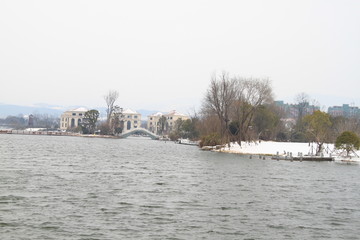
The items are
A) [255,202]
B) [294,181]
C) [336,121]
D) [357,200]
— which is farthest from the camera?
[336,121]

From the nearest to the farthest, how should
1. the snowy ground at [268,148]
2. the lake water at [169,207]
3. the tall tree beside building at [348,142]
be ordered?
the lake water at [169,207], the tall tree beside building at [348,142], the snowy ground at [268,148]

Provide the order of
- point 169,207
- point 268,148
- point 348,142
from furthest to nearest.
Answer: point 268,148 → point 348,142 → point 169,207

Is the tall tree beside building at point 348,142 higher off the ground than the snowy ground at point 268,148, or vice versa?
the tall tree beside building at point 348,142

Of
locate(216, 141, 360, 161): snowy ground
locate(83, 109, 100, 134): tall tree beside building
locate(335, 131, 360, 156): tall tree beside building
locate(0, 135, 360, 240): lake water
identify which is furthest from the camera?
locate(83, 109, 100, 134): tall tree beside building

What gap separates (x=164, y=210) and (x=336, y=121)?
307ft

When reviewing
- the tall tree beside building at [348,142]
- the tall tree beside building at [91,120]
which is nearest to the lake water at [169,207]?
the tall tree beside building at [348,142]

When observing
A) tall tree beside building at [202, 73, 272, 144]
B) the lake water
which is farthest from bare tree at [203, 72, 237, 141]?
the lake water

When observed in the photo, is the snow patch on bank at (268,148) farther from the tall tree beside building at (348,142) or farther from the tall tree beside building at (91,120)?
the tall tree beside building at (91,120)

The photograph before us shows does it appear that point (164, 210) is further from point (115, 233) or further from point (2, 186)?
point (2, 186)

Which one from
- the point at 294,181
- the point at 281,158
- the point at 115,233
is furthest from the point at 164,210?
the point at 281,158

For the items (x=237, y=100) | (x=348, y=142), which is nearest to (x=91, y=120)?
(x=237, y=100)

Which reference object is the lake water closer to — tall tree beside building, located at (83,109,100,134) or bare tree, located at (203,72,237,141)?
bare tree, located at (203,72,237,141)

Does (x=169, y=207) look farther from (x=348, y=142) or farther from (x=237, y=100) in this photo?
(x=237, y=100)

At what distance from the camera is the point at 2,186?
26328mm
